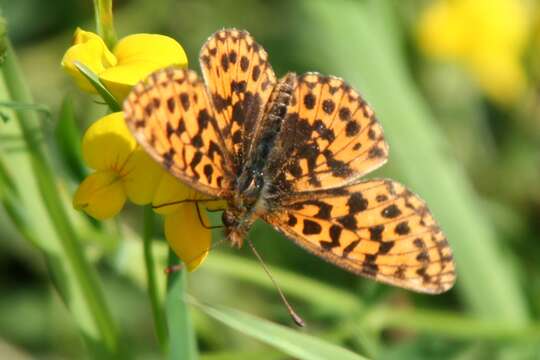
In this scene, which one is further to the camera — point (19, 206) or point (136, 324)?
point (136, 324)

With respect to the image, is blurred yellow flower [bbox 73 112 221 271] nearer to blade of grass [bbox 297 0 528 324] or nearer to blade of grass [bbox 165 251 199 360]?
blade of grass [bbox 165 251 199 360]

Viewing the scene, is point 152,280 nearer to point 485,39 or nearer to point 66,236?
point 66,236

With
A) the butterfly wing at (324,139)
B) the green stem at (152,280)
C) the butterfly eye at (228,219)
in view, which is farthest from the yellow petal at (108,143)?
the butterfly wing at (324,139)

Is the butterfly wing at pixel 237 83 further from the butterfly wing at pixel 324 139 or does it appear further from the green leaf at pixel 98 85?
the green leaf at pixel 98 85

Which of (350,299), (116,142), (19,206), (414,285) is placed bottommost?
(350,299)

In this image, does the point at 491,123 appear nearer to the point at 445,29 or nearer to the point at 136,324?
the point at 445,29

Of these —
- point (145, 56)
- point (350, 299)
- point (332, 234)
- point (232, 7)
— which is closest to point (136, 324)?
point (350, 299)
